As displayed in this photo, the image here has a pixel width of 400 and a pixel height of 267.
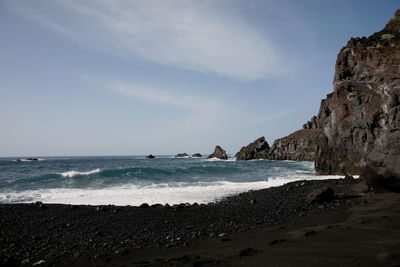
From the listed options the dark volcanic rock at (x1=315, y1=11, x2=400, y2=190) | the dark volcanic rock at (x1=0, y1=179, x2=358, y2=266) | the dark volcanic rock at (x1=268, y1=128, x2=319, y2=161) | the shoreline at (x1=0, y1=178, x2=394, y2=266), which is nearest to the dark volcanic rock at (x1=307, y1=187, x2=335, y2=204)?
the shoreline at (x1=0, y1=178, x2=394, y2=266)

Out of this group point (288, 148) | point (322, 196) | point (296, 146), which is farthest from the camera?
point (288, 148)

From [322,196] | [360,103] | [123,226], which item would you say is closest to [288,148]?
[360,103]

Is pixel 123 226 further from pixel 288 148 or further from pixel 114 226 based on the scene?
pixel 288 148

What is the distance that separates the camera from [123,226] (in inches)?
397

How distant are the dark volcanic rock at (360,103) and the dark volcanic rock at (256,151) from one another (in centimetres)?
6275

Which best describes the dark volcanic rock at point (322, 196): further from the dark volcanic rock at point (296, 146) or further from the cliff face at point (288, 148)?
the dark volcanic rock at point (296, 146)

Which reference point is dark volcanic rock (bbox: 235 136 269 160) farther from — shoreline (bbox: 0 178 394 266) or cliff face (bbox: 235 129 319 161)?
shoreline (bbox: 0 178 394 266)

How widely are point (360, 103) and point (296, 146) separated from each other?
60.0 meters

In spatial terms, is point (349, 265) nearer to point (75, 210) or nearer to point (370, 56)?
point (75, 210)

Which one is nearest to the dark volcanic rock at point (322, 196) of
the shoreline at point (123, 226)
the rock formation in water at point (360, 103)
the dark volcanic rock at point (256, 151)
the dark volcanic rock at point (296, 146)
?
the shoreline at point (123, 226)

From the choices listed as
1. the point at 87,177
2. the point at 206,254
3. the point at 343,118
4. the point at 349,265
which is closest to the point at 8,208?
the point at 206,254

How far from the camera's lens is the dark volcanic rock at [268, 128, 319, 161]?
84.9m

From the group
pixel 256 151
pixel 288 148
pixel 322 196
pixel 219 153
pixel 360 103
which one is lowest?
pixel 322 196

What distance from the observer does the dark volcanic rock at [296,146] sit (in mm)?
84938
